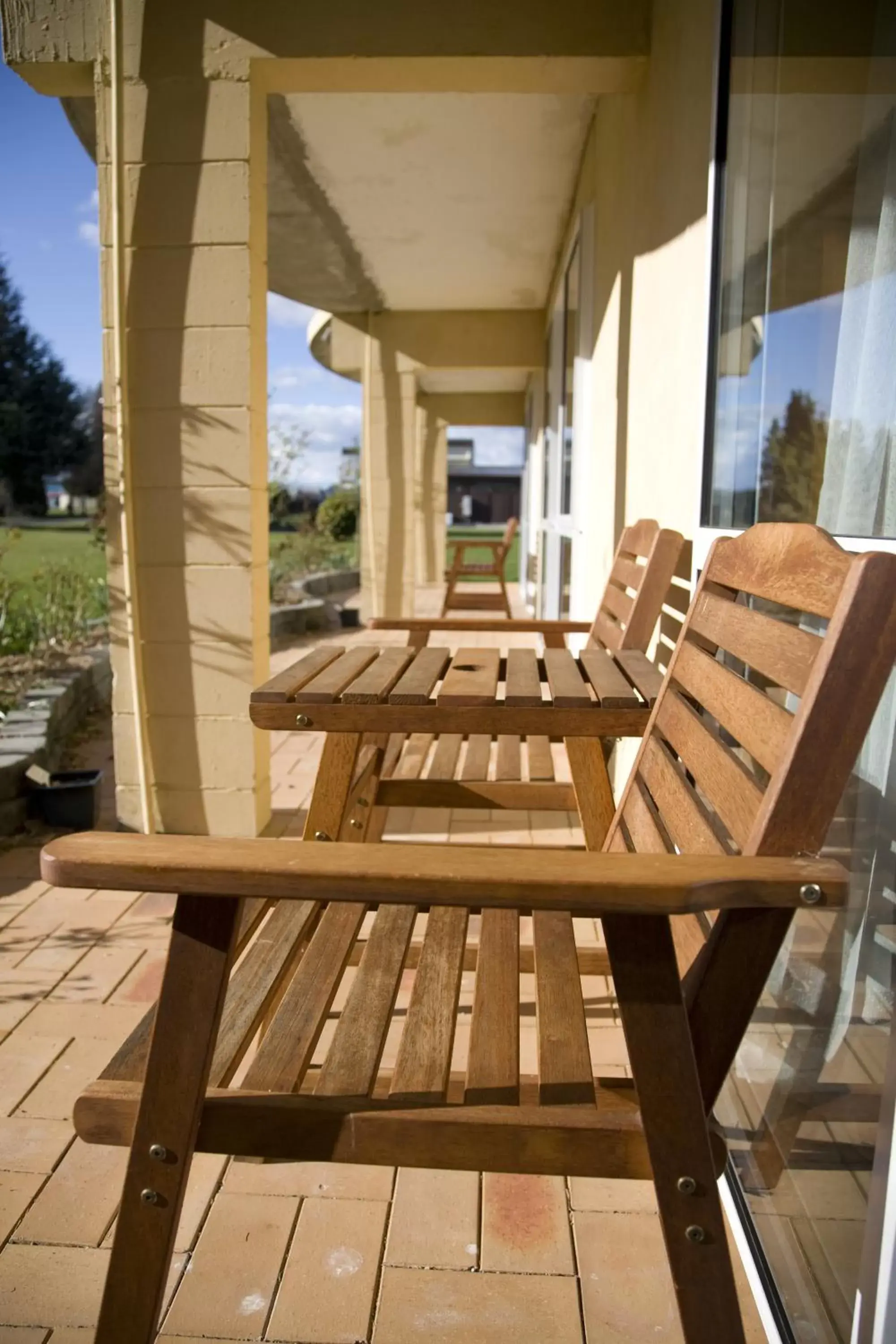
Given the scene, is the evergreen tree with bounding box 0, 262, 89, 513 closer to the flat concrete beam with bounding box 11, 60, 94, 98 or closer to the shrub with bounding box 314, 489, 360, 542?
the shrub with bounding box 314, 489, 360, 542

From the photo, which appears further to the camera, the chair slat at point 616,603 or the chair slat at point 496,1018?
the chair slat at point 616,603

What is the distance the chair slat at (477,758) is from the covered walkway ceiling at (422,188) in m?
2.70

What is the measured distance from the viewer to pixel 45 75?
3264 mm

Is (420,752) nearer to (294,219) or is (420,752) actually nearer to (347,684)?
(347,684)

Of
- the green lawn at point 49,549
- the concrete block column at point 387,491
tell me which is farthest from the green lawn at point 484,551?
the green lawn at point 49,549

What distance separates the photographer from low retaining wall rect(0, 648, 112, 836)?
346 cm

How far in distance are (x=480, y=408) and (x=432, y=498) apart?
1640 millimetres

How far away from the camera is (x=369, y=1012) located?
129cm

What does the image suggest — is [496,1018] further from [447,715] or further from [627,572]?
[627,572]

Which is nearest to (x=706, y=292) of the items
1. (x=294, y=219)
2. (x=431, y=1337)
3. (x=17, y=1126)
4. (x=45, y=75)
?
(x=431, y=1337)

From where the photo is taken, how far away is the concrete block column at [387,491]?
939cm

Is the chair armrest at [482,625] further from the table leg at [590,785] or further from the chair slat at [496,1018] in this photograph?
the chair slat at [496,1018]

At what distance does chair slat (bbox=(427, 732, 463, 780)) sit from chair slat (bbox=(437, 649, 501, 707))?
0.53 ft

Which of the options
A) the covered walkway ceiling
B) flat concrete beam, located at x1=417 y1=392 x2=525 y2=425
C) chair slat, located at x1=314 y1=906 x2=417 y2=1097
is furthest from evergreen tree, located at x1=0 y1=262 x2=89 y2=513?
chair slat, located at x1=314 y1=906 x2=417 y2=1097
